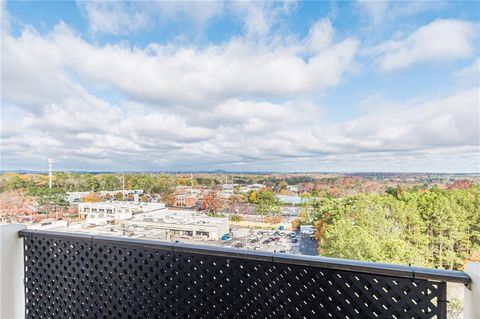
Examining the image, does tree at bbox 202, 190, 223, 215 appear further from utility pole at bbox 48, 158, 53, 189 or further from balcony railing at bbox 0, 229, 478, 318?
utility pole at bbox 48, 158, 53, 189

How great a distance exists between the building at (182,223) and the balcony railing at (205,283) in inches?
18.8

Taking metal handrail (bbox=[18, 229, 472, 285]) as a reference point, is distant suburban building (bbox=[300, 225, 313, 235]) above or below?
below

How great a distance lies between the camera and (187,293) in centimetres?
166

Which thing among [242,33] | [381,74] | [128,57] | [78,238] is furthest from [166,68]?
[381,74]

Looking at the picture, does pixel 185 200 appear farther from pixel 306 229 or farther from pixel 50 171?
pixel 50 171

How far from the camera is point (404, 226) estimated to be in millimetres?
2607

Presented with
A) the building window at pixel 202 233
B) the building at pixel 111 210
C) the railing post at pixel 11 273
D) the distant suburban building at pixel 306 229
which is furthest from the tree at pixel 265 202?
the railing post at pixel 11 273

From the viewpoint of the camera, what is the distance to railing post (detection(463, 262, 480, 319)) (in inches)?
45.1

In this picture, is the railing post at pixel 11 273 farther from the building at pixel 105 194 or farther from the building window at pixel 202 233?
the building window at pixel 202 233

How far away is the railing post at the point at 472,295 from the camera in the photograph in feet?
3.76

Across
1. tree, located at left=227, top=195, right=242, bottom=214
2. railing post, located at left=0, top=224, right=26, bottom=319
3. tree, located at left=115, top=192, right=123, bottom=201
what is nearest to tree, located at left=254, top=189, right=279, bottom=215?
tree, located at left=227, top=195, right=242, bottom=214

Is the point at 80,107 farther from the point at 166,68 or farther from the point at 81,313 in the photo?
the point at 81,313

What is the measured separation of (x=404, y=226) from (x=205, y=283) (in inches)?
83.4

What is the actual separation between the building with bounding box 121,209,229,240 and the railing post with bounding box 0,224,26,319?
0.77 metres
